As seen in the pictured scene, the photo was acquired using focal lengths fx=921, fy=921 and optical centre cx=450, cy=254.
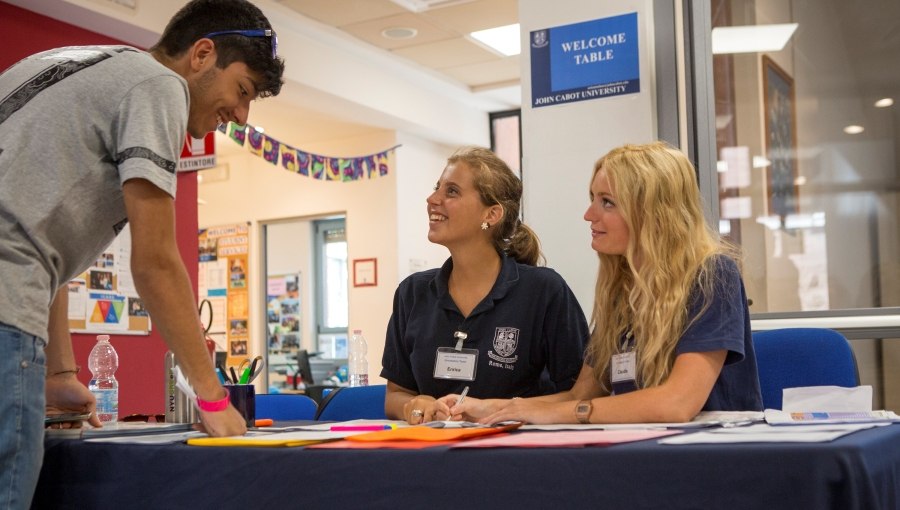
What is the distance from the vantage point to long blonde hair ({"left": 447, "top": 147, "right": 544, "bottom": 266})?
2484 mm

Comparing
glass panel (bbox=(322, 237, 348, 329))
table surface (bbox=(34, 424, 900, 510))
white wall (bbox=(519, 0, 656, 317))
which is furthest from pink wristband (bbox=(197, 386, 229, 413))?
glass panel (bbox=(322, 237, 348, 329))

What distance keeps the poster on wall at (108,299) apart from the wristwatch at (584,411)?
378 cm

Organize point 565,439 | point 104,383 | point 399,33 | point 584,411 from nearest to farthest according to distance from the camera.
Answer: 1. point 565,439
2. point 584,411
3. point 104,383
4. point 399,33

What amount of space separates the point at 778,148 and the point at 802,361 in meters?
2.68

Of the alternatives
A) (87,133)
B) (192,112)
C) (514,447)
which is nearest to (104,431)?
(87,133)

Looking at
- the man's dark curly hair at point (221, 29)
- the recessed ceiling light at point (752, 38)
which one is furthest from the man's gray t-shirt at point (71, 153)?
the recessed ceiling light at point (752, 38)

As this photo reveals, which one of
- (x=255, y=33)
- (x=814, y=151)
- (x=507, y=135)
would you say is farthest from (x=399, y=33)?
(x=255, y=33)

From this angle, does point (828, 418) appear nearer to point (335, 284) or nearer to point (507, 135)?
point (507, 135)

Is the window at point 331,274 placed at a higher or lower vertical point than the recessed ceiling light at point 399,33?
lower

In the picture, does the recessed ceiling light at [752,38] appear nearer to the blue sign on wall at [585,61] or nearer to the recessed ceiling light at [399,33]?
Result: the blue sign on wall at [585,61]

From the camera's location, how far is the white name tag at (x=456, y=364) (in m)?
2.20

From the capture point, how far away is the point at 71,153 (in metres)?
1.45

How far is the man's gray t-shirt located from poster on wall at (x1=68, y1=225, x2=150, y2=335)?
360cm

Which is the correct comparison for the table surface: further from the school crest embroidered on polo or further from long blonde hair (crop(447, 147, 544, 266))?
long blonde hair (crop(447, 147, 544, 266))
